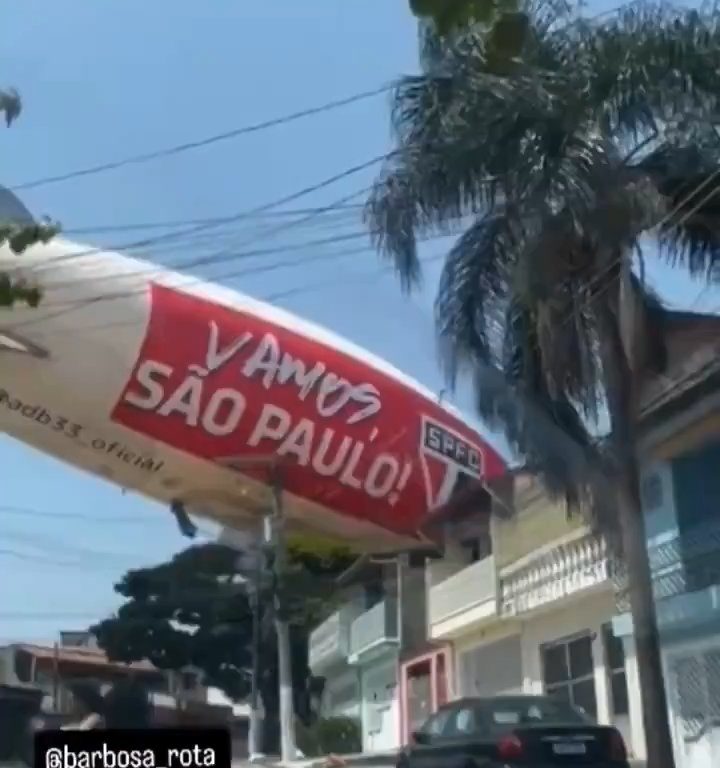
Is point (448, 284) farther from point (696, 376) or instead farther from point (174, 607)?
point (174, 607)

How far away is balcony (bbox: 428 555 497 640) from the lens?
2666cm

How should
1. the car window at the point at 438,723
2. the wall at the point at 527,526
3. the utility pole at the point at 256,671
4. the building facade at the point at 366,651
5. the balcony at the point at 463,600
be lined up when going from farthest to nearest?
the building facade at the point at 366,651, the balcony at the point at 463,600, the utility pole at the point at 256,671, the wall at the point at 527,526, the car window at the point at 438,723

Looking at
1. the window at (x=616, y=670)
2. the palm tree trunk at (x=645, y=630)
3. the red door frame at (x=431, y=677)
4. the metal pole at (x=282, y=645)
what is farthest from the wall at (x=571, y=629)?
the palm tree trunk at (x=645, y=630)

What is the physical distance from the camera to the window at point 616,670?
2231 centimetres

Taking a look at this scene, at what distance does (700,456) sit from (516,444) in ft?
11.8

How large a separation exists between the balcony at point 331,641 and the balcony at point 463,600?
7.96m

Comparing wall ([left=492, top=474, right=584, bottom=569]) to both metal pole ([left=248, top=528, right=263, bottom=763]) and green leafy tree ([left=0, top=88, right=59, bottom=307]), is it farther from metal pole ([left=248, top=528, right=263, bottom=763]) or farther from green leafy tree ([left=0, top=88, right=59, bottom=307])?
green leafy tree ([left=0, top=88, right=59, bottom=307])

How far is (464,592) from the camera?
28.2 meters

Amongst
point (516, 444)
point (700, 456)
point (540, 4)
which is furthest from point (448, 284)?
point (700, 456)

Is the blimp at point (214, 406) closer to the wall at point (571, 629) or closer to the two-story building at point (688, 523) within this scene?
the wall at point (571, 629)

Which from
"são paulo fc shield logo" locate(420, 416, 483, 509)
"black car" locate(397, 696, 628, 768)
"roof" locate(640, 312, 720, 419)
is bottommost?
"black car" locate(397, 696, 628, 768)

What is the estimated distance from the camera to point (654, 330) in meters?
16.5

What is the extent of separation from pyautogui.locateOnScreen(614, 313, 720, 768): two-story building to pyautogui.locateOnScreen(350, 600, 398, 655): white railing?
15.1 m

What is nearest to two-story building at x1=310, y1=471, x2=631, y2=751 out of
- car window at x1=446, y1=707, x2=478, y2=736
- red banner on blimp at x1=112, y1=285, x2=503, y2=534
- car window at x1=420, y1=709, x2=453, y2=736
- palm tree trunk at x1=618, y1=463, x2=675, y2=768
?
red banner on blimp at x1=112, y1=285, x2=503, y2=534
